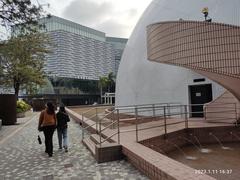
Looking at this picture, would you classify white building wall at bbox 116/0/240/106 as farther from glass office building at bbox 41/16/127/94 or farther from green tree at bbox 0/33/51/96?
glass office building at bbox 41/16/127/94

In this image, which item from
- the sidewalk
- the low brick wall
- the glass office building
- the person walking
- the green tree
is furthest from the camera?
the glass office building

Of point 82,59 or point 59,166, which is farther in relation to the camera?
point 82,59

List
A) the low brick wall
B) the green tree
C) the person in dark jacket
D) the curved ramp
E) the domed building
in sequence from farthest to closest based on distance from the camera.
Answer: the green tree < the domed building < the low brick wall < the person in dark jacket < the curved ramp

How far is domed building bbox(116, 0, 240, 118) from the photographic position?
45.6ft

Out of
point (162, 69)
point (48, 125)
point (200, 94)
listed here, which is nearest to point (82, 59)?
point (162, 69)

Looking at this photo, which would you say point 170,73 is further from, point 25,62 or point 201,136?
point 25,62

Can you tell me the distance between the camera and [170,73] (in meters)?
15.3

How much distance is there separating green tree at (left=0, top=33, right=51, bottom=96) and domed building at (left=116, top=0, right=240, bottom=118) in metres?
13.3

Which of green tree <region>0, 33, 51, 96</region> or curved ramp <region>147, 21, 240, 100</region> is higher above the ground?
green tree <region>0, 33, 51, 96</region>

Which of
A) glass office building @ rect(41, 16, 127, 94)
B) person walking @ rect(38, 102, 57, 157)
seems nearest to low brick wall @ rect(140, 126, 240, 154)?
person walking @ rect(38, 102, 57, 157)

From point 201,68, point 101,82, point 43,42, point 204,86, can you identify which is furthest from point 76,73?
point 201,68

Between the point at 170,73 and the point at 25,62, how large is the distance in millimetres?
19086

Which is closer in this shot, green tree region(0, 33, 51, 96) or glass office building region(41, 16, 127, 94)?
green tree region(0, 33, 51, 96)

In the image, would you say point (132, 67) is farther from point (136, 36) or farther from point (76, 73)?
point (76, 73)
